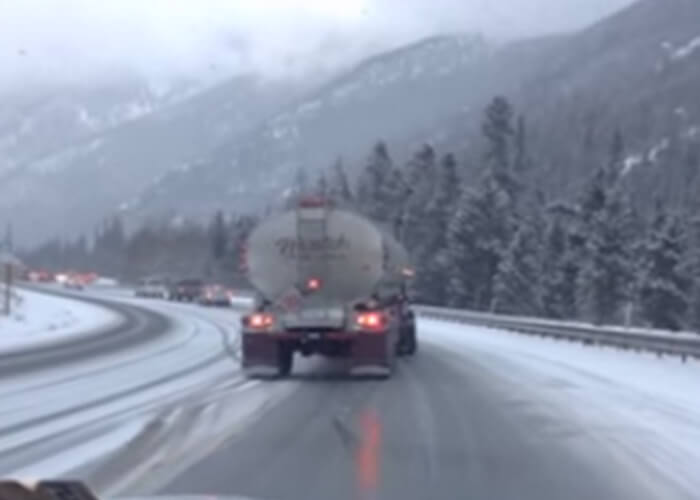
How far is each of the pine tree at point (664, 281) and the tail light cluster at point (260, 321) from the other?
39757mm

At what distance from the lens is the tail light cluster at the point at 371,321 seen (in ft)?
92.9

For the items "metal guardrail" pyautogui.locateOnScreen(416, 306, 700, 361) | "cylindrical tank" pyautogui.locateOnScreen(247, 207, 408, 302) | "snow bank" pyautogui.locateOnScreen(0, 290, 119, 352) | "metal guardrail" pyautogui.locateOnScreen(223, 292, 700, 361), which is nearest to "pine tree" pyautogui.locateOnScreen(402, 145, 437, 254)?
"snow bank" pyautogui.locateOnScreen(0, 290, 119, 352)

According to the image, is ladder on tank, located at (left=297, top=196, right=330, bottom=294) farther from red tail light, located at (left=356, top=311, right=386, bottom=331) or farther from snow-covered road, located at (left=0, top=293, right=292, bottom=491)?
snow-covered road, located at (left=0, top=293, right=292, bottom=491)

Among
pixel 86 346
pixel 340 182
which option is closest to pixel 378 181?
pixel 340 182

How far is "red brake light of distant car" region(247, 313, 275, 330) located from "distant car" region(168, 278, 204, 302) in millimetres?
74149

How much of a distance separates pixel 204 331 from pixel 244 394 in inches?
1192

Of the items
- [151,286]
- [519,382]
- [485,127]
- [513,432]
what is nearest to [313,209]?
[519,382]

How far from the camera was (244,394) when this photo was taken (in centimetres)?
2458

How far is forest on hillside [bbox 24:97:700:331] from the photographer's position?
67125 mm

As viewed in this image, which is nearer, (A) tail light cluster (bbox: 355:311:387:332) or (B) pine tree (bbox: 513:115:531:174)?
(A) tail light cluster (bbox: 355:311:387:332)

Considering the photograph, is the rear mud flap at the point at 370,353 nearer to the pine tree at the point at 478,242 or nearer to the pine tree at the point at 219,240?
the pine tree at the point at 478,242

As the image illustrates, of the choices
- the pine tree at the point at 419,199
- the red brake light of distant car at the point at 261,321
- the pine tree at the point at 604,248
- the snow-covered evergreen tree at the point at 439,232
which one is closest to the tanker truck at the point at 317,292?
the red brake light of distant car at the point at 261,321

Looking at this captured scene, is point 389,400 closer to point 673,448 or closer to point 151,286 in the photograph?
point 673,448

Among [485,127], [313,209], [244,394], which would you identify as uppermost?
[485,127]
